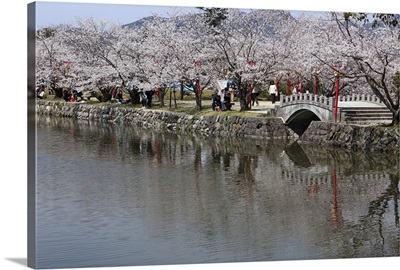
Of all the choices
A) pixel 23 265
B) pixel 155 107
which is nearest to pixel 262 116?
pixel 155 107

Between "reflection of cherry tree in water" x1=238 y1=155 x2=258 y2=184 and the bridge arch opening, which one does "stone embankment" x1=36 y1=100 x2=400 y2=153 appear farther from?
"reflection of cherry tree in water" x1=238 y1=155 x2=258 y2=184

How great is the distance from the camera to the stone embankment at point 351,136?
12.7 m

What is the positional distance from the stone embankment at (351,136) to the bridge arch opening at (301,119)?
0.11 m

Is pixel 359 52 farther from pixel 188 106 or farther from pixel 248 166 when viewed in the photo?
pixel 188 106

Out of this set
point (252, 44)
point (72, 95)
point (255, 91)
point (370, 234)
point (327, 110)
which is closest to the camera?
point (370, 234)

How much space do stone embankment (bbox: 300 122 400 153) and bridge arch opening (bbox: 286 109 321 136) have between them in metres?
0.11

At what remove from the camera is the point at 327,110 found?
13.2 metres

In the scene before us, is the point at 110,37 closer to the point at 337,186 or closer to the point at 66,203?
the point at 66,203

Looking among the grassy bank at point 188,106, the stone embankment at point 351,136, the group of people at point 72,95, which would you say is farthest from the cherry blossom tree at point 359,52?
the group of people at point 72,95

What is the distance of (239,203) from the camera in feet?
32.0

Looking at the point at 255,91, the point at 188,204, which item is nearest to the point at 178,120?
the point at 255,91

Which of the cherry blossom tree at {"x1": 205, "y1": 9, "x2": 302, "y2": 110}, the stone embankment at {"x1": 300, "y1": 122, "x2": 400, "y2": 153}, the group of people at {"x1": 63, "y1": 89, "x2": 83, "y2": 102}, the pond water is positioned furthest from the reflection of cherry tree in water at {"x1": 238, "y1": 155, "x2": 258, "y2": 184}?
Result: the group of people at {"x1": 63, "y1": 89, "x2": 83, "y2": 102}

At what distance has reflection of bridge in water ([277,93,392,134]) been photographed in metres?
12.3

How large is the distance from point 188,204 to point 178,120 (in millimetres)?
3399
